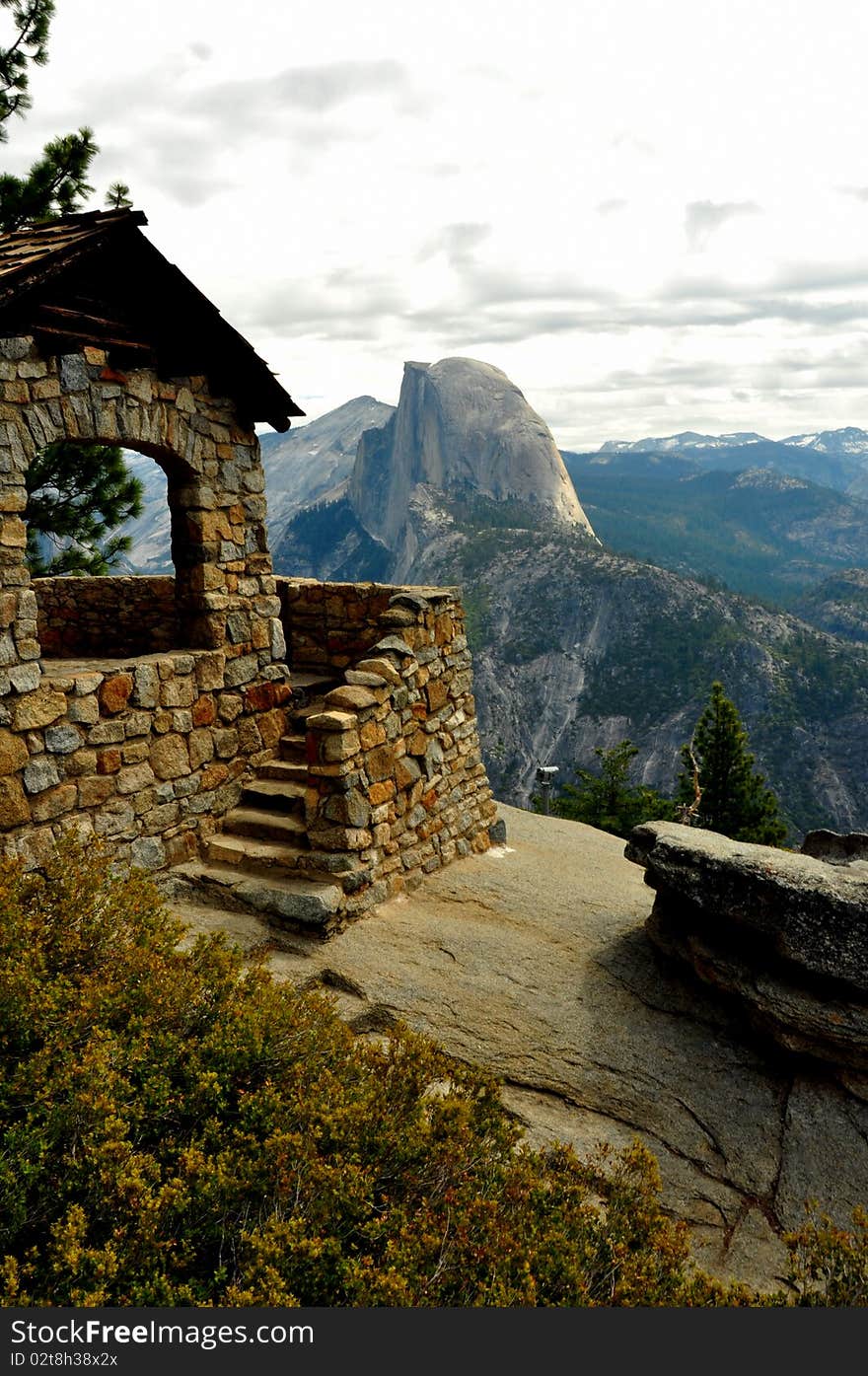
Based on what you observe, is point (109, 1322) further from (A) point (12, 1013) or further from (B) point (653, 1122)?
(B) point (653, 1122)

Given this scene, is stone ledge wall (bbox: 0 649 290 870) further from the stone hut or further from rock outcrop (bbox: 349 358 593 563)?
rock outcrop (bbox: 349 358 593 563)

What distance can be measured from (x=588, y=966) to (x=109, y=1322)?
4588 millimetres

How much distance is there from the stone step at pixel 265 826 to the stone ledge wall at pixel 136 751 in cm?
15

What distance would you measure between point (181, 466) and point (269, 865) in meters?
3.29

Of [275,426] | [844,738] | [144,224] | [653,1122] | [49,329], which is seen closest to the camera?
[653,1122]

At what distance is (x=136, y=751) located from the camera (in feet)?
20.7

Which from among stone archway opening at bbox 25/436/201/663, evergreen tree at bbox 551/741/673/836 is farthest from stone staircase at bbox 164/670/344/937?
evergreen tree at bbox 551/741/673/836

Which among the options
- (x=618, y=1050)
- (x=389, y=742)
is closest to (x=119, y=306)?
(x=389, y=742)

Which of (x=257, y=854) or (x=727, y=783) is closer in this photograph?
(x=257, y=854)

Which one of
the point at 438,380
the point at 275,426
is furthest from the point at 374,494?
the point at 275,426

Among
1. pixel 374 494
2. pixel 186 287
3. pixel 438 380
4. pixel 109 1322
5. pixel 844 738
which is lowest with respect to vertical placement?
pixel 844 738

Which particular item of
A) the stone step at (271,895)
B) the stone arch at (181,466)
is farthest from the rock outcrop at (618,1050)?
the stone arch at (181,466)

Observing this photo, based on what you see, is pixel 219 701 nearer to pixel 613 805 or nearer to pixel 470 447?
pixel 613 805

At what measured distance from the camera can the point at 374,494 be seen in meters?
173
